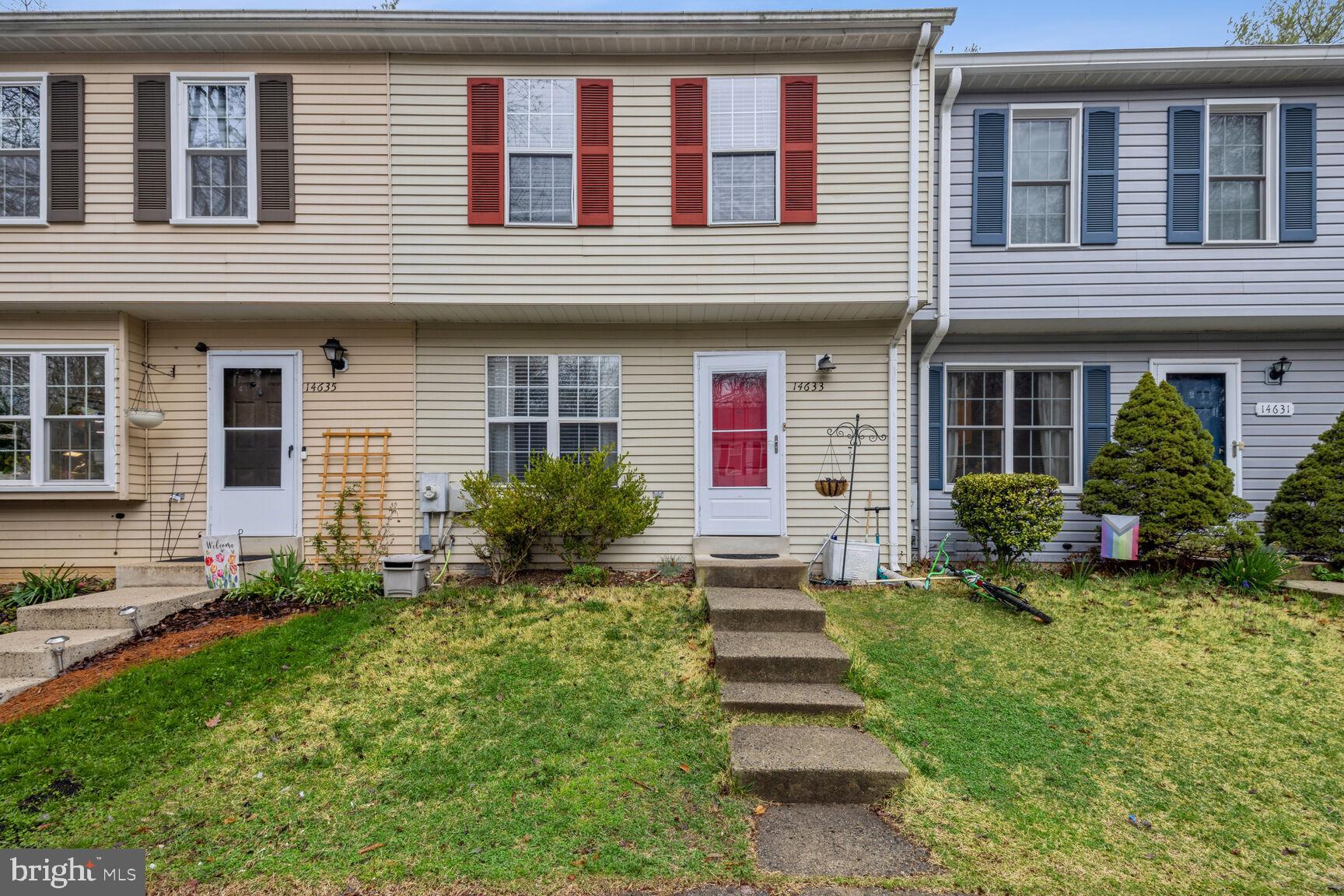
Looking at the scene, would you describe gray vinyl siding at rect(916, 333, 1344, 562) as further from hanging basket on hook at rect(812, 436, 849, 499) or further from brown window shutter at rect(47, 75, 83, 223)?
brown window shutter at rect(47, 75, 83, 223)

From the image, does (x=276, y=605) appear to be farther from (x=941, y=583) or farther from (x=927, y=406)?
(x=927, y=406)

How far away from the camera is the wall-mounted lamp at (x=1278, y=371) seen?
709 cm

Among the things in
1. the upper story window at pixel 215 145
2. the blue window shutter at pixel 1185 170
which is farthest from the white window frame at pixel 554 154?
the blue window shutter at pixel 1185 170

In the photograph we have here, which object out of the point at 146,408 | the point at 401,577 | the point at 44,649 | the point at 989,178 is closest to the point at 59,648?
the point at 44,649

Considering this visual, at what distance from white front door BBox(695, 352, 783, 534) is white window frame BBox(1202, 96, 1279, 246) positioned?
5.36 m

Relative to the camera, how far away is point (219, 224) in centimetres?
600

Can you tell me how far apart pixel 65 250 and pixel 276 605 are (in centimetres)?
423

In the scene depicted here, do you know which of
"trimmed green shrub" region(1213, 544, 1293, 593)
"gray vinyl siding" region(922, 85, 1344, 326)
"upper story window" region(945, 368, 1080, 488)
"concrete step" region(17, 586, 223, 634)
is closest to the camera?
"concrete step" region(17, 586, 223, 634)

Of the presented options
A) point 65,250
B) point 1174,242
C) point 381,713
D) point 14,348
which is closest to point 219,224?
point 65,250

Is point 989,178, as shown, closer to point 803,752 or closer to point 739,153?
point 739,153

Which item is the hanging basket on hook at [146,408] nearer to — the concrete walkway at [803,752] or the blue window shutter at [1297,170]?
the concrete walkway at [803,752]

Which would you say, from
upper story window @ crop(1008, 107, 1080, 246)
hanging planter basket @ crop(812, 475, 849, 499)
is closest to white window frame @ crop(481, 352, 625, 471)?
hanging planter basket @ crop(812, 475, 849, 499)

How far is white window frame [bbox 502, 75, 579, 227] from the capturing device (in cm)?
614

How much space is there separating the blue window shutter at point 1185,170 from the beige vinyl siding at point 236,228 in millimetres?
8759
